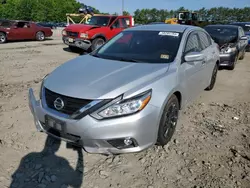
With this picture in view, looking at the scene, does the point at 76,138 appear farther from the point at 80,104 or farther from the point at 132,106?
the point at 132,106

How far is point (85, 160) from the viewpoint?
3.06 m

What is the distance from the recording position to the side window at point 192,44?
4010mm

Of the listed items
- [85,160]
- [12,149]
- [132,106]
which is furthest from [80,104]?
[12,149]

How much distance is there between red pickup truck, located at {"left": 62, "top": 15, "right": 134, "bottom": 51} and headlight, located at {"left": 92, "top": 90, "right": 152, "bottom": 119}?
854 cm

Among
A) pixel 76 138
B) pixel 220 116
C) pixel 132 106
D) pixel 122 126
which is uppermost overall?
pixel 132 106

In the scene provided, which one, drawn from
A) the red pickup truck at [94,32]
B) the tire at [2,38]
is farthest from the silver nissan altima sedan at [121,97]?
the tire at [2,38]

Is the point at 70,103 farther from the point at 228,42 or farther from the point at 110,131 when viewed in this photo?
the point at 228,42

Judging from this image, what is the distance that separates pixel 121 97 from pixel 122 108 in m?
0.13

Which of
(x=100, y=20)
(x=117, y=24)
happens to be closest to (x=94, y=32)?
(x=100, y=20)

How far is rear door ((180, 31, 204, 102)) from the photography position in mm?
3771

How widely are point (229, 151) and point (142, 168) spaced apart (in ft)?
4.21

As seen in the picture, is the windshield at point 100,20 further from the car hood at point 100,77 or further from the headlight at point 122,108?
the headlight at point 122,108

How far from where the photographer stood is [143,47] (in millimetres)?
3959

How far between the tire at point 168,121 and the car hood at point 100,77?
421 mm
